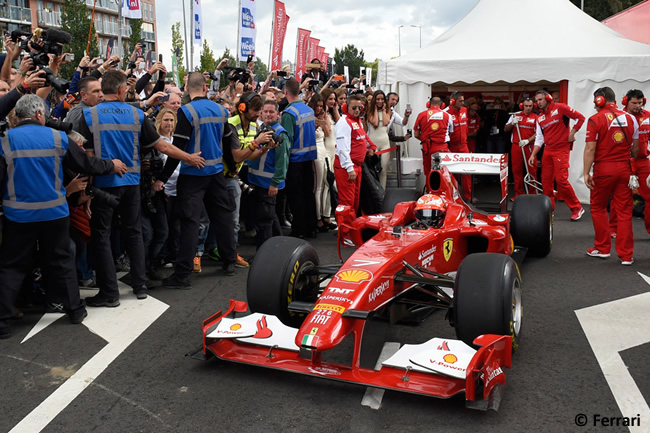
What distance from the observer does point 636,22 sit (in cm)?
1711

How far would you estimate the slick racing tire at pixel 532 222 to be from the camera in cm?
721

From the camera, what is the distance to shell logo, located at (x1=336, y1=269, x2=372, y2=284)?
4398 mm

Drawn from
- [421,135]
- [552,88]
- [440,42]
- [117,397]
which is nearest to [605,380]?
[117,397]

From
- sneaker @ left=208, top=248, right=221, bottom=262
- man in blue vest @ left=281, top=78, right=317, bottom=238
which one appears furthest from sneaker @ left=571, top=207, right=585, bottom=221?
sneaker @ left=208, top=248, right=221, bottom=262

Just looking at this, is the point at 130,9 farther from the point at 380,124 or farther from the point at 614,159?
the point at 614,159

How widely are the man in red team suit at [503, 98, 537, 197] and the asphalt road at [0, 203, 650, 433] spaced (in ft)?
20.0

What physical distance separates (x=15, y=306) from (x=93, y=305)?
66cm

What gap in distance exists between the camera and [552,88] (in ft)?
48.1

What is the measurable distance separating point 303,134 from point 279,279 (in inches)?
155

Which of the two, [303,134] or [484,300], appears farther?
[303,134]

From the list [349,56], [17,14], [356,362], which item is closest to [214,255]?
[356,362]

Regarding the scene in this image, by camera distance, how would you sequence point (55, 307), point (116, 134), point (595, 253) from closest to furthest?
point (55, 307), point (116, 134), point (595, 253)

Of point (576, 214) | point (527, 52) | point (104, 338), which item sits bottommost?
point (104, 338)

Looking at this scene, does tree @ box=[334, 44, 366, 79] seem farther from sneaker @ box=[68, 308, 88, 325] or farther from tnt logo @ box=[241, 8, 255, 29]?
sneaker @ box=[68, 308, 88, 325]
